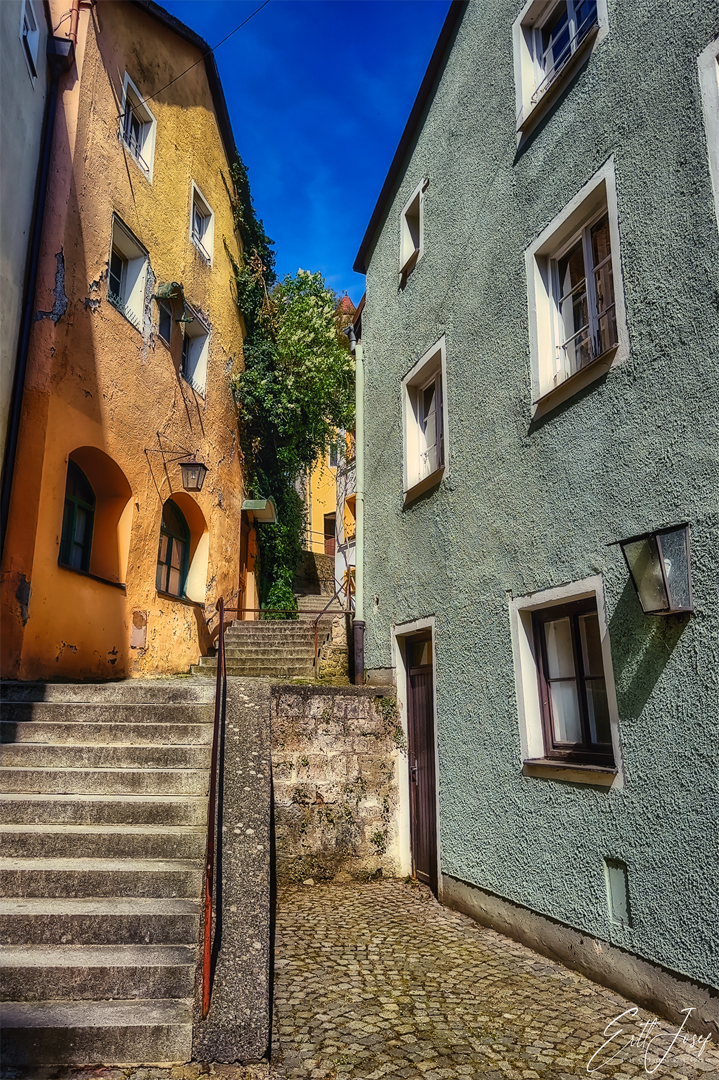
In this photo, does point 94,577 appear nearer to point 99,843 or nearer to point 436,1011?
point 99,843

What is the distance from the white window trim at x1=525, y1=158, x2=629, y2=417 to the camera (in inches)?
171

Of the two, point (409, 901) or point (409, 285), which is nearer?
point (409, 901)

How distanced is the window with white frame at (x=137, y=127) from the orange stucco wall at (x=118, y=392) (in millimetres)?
150

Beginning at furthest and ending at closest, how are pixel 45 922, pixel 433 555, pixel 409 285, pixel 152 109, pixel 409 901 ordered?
pixel 152 109
pixel 409 285
pixel 433 555
pixel 409 901
pixel 45 922

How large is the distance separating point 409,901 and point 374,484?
4834 millimetres

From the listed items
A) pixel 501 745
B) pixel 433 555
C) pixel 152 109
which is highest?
pixel 152 109

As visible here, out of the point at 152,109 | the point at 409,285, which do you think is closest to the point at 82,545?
the point at 409,285

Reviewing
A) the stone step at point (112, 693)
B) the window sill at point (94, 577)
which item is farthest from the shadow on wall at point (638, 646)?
the window sill at point (94, 577)

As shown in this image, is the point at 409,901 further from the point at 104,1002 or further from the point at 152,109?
the point at 152,109

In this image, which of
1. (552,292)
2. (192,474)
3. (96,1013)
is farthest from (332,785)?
(192,474)

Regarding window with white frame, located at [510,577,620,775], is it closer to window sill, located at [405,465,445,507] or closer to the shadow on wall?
the shadow on wall

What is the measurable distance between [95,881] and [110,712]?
194 cm

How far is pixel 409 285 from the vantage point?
27.0ft

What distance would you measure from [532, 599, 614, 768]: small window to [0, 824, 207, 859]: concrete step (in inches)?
98.3
